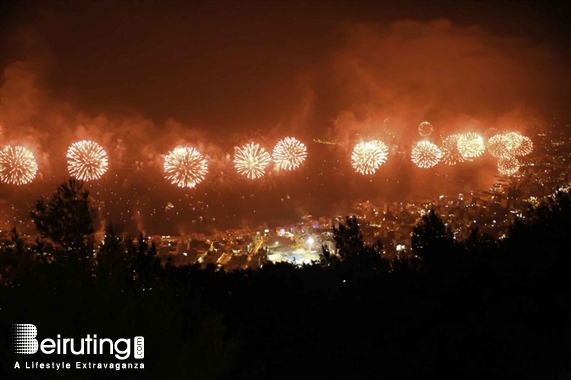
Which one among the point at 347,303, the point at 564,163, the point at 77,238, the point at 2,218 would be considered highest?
the point at 564,163

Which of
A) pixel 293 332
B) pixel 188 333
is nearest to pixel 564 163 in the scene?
pixel 293 332

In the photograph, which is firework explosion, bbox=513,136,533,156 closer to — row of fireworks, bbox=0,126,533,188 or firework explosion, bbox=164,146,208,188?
row of fireworks, bbox=0,126,533,188

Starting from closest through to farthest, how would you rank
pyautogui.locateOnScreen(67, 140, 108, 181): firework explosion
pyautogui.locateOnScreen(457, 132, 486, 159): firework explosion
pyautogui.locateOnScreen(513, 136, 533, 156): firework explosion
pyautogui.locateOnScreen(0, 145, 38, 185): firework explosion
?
pyautogui.locateOnScreen(0, 145, 38, 185): firework explosion, pyautogui.locateOnScreen(67, 140, 108, 181): firework explosion, pyautogui.locateOnScreen(457, 132, 486, 159): firework explosion, pyautogui.locateOnScreen(513, 136, 533, 156): firework explosion

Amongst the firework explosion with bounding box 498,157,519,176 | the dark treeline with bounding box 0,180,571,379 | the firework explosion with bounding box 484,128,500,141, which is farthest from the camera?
the firework explosion with bounding box 484,128,500,141

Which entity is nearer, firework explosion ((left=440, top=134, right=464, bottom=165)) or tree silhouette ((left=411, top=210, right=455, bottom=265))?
tree silhouette ((left=411, top=210, right=455, bottom=265))

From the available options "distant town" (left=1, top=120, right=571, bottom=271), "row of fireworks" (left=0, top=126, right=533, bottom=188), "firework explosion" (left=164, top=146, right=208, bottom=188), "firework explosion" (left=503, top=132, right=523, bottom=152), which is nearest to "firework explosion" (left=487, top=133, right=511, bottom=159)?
"row of fireworks" (left=0, top=126, right=533, bottom=188)

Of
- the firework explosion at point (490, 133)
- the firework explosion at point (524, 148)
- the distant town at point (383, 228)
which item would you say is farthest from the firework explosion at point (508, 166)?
the firework explosion at point (490, 133)

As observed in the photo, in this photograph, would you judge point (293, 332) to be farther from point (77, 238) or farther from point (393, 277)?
point (77, 238)

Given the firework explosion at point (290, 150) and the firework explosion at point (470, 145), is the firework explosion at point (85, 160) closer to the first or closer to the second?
the firework explosion at point (290, 150)
